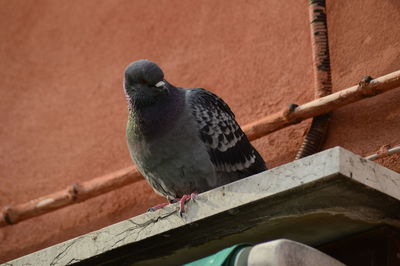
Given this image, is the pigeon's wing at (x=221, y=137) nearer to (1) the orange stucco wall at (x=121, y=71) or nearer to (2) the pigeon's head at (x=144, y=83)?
(2) the pigeon's head at (x=144, y=83)

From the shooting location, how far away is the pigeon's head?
466 centimetres

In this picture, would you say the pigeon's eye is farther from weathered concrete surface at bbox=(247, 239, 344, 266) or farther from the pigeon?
weathered concrete surface at bbox=(247, 239, 344, 266)

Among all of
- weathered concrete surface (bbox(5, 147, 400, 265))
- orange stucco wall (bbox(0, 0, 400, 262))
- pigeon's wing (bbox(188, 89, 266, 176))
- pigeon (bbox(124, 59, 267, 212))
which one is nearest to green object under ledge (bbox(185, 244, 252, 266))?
weathered concrete surface (bbox(5, 147, 400, 265))

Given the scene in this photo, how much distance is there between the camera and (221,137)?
4801 mm

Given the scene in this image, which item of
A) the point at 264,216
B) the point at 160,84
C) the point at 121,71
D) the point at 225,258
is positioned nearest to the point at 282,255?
the point at 225,258

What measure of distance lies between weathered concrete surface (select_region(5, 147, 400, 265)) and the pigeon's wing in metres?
0.64

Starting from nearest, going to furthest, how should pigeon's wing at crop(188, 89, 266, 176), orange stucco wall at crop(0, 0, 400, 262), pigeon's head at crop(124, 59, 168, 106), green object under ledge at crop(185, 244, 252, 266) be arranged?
green object under ledge at crop(185, 244, 252, 266) < pigeon's head at crop(124, 59, 168, 106) < pigeon's wing at crop(188, 89, 266, 176) < orange stucco wall at crop(0, 0, 400, 262)

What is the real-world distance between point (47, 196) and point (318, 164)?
2.88 metres

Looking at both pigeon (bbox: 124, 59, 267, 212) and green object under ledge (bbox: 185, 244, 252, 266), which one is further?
pigeon (bbox: 124, 59, 267, 212)

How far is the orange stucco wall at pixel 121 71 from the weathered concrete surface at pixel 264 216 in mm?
1030

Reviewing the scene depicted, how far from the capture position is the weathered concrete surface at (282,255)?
349 centimetres

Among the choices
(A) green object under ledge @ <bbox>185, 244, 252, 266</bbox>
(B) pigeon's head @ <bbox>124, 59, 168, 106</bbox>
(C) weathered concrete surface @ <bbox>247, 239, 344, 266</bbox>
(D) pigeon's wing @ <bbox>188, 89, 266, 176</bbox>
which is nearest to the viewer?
(C) weathered concrete surface @ <bbox>247, 239, 344, 266</bbox>

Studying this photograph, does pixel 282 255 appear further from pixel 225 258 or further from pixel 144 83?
pixel 144 83

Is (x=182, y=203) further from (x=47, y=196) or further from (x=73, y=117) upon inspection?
(x=73, y=117)
